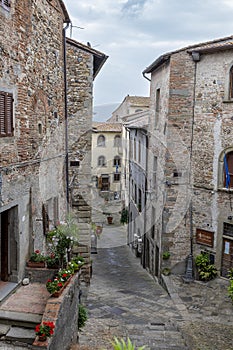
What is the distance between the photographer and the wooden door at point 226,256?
1337cm

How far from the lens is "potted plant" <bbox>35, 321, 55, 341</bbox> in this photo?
5424 mm

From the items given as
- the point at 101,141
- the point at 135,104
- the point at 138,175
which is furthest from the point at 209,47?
the point at 135,104

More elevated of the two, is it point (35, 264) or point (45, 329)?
point (35, 264)

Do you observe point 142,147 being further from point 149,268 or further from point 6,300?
point 6,300

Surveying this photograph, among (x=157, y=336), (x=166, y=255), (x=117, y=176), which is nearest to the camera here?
(x=157, y=336)

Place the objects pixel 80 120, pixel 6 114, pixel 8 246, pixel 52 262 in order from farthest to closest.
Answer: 1. pixel 80 120
2. pixel 52 262
3. pixel 8 246
4. pixel 6 114

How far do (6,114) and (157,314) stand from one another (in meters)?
7.52

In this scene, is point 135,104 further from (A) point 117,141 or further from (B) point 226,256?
(B) point 226,256

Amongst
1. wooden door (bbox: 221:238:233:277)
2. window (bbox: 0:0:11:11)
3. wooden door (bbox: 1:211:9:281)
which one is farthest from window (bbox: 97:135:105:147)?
window (bbox: 0:0:11:11)

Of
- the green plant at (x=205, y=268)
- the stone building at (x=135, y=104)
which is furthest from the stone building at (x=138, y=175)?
the stone building at (x=135, y=104)

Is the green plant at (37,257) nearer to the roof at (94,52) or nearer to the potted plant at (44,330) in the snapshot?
the potted plant at (44,330)

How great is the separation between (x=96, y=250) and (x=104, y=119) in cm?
3341

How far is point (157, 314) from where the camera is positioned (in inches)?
440

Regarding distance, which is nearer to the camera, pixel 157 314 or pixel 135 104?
pixel 157 314
